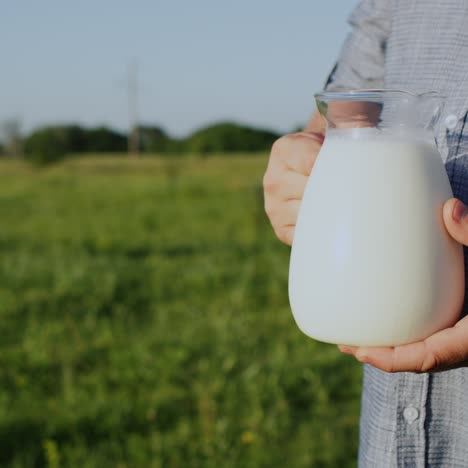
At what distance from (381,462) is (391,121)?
51 centimetres

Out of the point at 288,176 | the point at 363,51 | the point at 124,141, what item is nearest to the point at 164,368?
the point at 363,51

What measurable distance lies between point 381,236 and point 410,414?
0.35 m

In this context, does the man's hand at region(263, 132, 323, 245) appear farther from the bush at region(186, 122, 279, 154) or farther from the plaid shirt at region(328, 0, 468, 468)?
the bush at region(186, 122, 279, 154)

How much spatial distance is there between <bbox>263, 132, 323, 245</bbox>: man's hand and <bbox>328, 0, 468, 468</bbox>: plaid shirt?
0.18 metres

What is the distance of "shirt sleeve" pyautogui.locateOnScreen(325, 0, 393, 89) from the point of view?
4.13 ft

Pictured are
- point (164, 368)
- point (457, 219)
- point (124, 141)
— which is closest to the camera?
point (457, 219)

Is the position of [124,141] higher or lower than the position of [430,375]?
lower

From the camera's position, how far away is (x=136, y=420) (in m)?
3.22

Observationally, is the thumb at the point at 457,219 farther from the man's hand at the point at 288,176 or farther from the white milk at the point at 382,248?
→ the man's hand at the point at 288,176

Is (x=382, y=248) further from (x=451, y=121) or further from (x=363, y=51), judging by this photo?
(x=363, y=51)

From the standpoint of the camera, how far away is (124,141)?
54438 mm

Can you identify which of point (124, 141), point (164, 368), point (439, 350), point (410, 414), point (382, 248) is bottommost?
point (124, 141)

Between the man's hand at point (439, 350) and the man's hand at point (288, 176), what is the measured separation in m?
0.23

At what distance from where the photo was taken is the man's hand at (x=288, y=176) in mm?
1034
